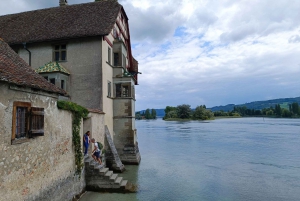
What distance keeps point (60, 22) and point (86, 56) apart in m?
3.90

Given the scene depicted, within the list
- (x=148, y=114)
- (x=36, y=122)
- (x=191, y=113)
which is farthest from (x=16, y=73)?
(x=148, y=114)

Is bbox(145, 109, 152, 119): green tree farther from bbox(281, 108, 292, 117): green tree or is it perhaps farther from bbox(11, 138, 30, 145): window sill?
bbox(11, 138, 30, 145): window sill

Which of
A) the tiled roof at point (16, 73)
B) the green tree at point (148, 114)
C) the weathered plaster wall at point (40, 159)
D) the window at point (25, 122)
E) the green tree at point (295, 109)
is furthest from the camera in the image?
the green tree at point (148, 114)

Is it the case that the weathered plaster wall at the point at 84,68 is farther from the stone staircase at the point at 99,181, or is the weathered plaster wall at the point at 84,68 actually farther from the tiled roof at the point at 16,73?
the tiled roof at the point at 16,73

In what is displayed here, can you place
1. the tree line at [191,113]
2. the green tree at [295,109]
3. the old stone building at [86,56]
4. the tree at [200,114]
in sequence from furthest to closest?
the green tree at [295,109], the tree line at [191,113], the tree at [200,114], the old stone building at [86,56]

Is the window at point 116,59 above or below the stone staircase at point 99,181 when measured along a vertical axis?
above

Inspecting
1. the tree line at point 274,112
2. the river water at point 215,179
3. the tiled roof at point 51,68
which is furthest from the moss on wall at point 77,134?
the tree line at point 274,112

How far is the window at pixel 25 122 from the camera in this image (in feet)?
21.3

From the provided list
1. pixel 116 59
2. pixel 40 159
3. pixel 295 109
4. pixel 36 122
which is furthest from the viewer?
pixel 295 109

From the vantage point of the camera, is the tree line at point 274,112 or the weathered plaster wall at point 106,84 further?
the tree line at point 274,112

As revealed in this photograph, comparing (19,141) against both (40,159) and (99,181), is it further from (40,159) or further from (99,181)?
(99,181)

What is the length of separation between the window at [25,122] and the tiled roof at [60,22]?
401 inches

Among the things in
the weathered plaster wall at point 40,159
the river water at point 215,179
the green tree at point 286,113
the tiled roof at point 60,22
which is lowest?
the river water at point 215,179

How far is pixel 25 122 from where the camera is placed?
23.0 ft
